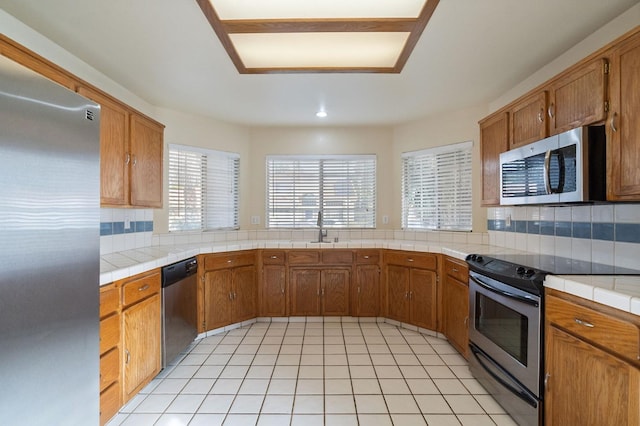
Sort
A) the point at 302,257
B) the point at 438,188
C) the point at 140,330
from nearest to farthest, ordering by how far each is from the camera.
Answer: the point at 140,330 → the point at 302,257 → the point at 438,188

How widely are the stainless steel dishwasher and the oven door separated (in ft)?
7.68

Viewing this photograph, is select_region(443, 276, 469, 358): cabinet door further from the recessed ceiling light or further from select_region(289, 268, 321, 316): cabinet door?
the recessed ceiling light

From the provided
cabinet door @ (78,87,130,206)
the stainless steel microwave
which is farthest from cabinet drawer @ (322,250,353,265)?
cabinet door @ (78,87,130,206)

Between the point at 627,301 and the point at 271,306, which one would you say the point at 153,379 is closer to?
the point at 271,306

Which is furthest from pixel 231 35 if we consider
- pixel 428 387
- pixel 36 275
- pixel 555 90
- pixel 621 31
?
pixel 428 387

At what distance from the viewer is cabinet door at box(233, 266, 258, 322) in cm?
340

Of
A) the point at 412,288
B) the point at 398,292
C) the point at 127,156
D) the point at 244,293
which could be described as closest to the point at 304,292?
the point at 244,293

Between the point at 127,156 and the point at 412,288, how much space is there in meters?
2.88

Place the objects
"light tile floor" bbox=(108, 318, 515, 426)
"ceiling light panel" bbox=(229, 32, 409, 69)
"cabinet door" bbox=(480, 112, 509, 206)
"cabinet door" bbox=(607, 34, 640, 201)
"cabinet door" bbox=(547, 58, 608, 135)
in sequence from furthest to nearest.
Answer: "cabinet door" bbox=(480, 112, 509, 206), "ceiling light panel" bbox=(229, 32, 409, 69), "light tile floor" bbox=(108, 318, 515, 426), "cabinet door" bbox=(547, 58, 608, 135), "cabinet door" bbox=(607, 34, 640, 201)

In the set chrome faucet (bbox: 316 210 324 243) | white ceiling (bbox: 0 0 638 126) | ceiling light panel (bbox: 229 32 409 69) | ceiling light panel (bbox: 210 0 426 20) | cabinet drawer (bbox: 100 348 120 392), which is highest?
ceiling light panel (bbox: 229 32 409 69)

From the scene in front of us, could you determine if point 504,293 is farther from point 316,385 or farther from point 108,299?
point 108,299

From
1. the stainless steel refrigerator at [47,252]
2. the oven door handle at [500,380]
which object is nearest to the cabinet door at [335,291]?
the oven door handle at [500,380]

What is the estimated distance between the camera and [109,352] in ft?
5.93

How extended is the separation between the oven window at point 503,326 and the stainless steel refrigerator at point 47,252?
2091mm
